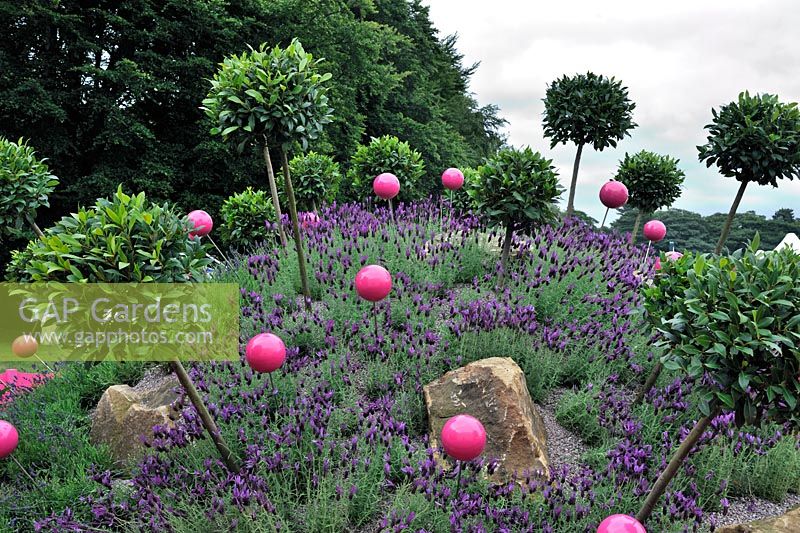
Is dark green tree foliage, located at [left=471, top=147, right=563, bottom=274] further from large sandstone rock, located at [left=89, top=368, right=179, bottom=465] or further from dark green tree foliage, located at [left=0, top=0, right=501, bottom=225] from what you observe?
dark green tree foliage, located at [left=0, top=0, right=501, bottom=225]

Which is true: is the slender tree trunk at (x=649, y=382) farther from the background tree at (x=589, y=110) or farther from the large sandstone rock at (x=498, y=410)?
the background tree at (x=589, y=110)

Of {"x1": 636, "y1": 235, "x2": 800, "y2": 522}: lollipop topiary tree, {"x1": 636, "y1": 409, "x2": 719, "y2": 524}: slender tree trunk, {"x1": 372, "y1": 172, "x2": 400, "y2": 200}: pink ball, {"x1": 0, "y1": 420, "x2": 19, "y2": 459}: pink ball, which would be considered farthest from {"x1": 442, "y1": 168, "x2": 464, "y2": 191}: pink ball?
{"x1": 0, "y1": 420, "x2": 19, "y2": 459}: pink ball

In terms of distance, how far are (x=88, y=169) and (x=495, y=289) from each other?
1459cm

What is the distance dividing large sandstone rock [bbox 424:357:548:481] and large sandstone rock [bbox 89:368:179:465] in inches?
93.5

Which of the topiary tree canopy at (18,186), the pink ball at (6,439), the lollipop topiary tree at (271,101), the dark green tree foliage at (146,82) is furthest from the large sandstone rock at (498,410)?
the dark green tree foliage at (146,82)

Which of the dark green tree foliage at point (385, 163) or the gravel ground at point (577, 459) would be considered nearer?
the gravel ground at point (577, 459)

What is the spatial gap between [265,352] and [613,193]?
517 centimetres

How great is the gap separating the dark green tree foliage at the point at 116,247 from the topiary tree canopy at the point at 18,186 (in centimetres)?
302

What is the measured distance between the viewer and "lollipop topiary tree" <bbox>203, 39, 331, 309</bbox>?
4.84m

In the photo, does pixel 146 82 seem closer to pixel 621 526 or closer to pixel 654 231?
pixel 654 231

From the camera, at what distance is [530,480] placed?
3537mm

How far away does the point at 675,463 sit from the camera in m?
2.95

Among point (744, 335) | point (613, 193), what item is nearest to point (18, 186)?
point (744, 335)

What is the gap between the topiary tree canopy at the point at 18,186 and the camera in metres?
5.54
